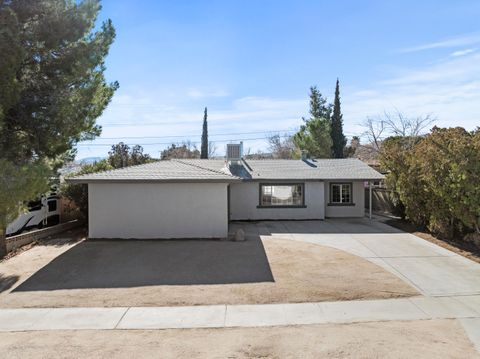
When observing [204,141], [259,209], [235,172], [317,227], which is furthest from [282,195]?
[204,141]

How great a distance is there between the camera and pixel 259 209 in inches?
797

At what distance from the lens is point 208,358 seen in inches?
225

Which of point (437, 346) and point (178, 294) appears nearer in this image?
point (437, 346)

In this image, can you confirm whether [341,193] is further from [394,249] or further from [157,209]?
[157,209]

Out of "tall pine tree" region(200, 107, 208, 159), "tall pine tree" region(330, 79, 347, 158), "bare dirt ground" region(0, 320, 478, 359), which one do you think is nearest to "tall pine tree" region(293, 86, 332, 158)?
"tall pine tree" region(330, 79, 347, 158)

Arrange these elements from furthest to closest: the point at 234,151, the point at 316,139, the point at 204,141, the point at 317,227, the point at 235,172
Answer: the point at 204,141
the point at 316,139
the point at 234,151
the point at 235,172
the point at 317,227

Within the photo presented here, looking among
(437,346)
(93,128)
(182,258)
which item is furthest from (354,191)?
(437,346)

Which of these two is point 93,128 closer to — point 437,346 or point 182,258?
point 182,258

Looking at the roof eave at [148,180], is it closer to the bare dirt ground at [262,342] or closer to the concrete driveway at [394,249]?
the concrete driveway at [394,249]

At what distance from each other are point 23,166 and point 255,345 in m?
5.55

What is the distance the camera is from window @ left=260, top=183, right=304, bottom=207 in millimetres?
20391

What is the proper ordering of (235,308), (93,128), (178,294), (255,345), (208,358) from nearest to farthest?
1. (208,358)
2. (255,345)
3. (235,308)
4. (178,294)
5. (93,128)

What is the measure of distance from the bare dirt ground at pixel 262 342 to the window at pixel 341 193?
14375mm

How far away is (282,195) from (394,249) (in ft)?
26.4
